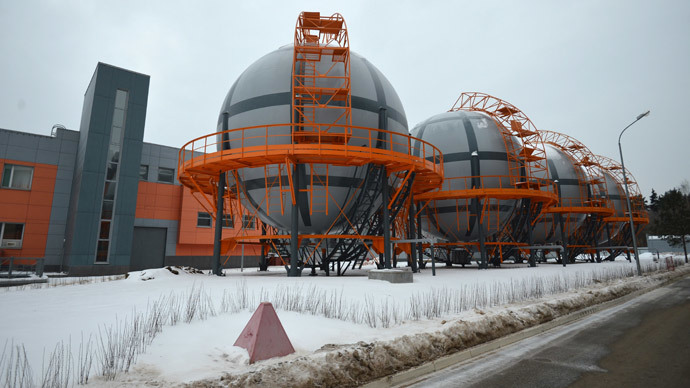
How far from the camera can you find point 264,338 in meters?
4.54

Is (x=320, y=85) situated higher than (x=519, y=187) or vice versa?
(x=320, y=85)

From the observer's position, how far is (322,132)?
48.8 feet

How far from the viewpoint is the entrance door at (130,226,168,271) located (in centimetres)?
2889

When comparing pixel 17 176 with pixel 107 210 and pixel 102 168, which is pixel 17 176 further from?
pixel 107 210

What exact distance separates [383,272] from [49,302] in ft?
31.7

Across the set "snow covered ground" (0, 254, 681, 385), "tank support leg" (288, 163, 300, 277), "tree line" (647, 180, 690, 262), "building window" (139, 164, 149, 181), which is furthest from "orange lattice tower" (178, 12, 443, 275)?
"tree line" (647, 180, 690, 262)

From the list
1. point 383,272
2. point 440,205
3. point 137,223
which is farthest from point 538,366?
point 137,223

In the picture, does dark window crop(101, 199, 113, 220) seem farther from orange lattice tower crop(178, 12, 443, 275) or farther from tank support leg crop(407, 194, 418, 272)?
tank support leg crop(407, 194, 418, 272)

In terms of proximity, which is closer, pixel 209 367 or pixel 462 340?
pixel 209 367

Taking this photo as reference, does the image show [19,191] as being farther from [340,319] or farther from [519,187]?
[519,187]

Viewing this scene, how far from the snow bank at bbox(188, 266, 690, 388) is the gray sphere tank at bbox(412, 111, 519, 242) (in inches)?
622

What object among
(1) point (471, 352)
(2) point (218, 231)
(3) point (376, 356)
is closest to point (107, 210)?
(2) point (218, 231)

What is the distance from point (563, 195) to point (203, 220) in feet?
105

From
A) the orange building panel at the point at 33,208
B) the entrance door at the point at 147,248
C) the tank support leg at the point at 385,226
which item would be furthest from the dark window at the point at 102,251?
the tank support leg at the point at 385,226
